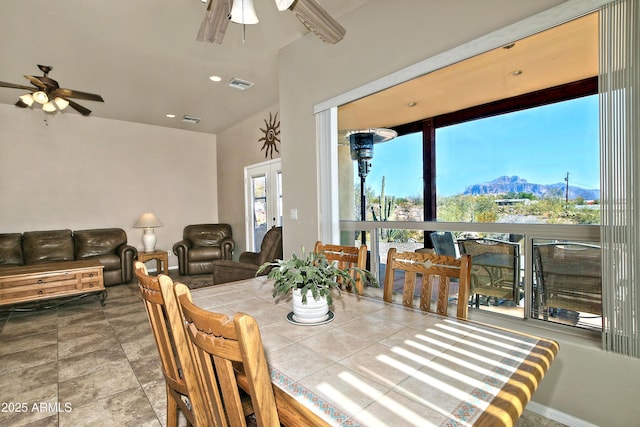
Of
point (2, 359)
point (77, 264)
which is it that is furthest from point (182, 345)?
point (77, 264)

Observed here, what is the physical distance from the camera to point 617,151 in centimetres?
150

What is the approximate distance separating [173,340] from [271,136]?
14.6 ft

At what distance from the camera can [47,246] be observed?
4875mm

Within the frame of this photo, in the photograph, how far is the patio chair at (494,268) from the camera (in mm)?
2107

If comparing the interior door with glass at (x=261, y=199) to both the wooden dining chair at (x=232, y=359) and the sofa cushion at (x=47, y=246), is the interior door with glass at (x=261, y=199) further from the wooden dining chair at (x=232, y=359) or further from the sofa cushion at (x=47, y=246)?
the wooden dining chair at (x=232, y=359)

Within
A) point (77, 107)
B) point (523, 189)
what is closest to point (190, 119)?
point (77, 107)

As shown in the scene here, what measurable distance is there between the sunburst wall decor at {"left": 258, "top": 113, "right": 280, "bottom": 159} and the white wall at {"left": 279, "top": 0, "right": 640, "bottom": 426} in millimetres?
1615

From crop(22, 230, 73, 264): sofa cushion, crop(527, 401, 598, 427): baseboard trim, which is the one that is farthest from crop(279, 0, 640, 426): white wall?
crop(22, 230, 73, 264): sofa cushion

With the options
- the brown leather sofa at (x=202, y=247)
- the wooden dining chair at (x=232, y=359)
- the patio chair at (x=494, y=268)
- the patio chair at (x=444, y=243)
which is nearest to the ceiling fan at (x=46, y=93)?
the brown leather sofa at (x=202, y=247)

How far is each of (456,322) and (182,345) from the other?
108 centimetres

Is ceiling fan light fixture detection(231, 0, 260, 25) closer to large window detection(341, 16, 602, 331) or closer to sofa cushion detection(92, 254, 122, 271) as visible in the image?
large window detection(341, 16, 602, 331)

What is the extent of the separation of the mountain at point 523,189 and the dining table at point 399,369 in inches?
56.9

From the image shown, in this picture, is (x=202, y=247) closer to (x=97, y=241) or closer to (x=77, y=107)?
(x=97, y=241)

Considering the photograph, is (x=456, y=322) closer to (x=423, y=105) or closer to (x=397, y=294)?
(x=397, y=294)
